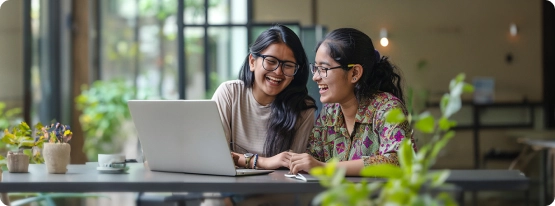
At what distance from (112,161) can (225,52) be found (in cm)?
304

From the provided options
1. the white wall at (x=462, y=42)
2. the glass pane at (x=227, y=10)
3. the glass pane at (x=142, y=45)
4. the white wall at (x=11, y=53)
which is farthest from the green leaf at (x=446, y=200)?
the white wall at (x=462, y=42)

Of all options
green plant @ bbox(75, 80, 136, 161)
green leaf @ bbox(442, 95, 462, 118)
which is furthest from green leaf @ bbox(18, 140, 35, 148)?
green plant @ bbox(75, 80, 136, 161)

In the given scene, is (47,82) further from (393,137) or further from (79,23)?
(393,137)

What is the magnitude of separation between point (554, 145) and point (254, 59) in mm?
4066

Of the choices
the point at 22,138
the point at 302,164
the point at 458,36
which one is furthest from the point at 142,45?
the point at 302,164

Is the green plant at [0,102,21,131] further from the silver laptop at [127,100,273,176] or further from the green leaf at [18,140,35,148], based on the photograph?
the silver laptop at [127,100,273,176]

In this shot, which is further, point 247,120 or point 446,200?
point 247,120

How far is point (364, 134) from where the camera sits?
2377 mm

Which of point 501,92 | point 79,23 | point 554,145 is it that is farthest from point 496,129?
point 79,23

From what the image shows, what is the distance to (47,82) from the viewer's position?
20.9 feet

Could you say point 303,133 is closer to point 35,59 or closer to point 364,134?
point 364,134

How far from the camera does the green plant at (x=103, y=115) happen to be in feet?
23.5

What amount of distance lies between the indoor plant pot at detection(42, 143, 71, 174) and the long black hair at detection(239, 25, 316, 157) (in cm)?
68

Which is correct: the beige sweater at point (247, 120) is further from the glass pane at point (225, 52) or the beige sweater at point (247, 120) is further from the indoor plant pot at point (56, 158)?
the glass pane at point (225, 52)
